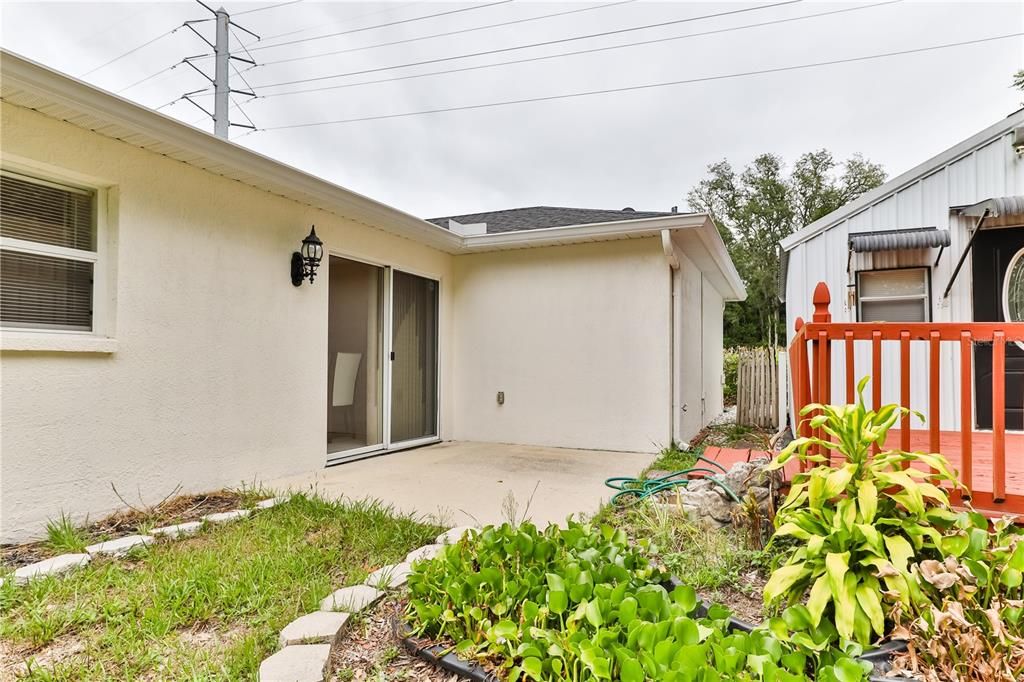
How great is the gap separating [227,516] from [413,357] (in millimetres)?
3207

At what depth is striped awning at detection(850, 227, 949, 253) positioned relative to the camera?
4.90 m

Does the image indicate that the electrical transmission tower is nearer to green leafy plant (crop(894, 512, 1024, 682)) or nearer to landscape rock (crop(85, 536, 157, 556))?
landscape rock (crop(85, 536, 157, 556))

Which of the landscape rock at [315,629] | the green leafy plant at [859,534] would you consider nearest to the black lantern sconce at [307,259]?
the landscape rock at [315,629]

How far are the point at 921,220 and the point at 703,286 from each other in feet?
13.7

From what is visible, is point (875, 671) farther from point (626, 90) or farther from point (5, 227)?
point (626, 90)

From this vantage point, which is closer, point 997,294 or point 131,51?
point 997,294

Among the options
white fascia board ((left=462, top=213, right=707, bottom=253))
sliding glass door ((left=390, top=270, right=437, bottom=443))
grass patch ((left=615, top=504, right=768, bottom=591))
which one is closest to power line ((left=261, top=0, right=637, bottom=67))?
white fascia board ((left=462, top=213, right=707, bottom=253))

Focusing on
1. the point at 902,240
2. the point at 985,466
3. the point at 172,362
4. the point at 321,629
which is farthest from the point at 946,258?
the point at 172,362

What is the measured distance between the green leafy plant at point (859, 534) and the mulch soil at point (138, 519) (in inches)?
140

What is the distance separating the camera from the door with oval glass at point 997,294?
4.70 meters

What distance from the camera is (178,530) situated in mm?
3178

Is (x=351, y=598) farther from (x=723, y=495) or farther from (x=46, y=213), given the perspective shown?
→ (x=46, y=213)

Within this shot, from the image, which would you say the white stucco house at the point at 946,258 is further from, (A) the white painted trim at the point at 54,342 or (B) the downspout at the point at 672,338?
(A) the white painted trim at the point at 54,342

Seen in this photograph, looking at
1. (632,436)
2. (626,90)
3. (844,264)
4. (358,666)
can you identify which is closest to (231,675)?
(358,666)
